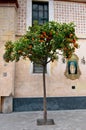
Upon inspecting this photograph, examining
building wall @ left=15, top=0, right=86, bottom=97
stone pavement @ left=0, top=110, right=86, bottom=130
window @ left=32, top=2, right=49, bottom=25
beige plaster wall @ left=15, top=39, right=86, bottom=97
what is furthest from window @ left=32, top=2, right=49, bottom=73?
stone pavement @ left=0, top=110, right=86, bottom=130

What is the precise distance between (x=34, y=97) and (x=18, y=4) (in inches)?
178

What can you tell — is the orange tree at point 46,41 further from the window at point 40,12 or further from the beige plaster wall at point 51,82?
the window at point 40,12

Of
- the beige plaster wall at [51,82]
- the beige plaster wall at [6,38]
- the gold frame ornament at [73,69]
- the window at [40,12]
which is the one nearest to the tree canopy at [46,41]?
the beige plaster wall at [6,38]

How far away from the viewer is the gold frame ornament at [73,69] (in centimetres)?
1124

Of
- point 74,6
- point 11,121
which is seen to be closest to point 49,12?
point 74,6

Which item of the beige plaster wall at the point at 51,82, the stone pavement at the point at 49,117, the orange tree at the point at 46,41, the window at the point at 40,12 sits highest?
the window at the point at 40,12

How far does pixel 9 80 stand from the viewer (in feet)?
33.7

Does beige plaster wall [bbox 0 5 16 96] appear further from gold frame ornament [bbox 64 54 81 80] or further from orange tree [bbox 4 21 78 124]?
gold frame ornament [bbox 64 54 81 80]

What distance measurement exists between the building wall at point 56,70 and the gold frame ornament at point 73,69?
15cm

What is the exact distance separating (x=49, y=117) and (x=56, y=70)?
2.56m

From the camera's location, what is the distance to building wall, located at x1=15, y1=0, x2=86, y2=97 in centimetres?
1089

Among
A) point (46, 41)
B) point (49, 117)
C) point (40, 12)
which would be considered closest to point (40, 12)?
point (40, 12)

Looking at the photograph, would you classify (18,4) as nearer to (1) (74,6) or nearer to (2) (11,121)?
(1) (74,6)

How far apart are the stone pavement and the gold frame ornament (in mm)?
1694
